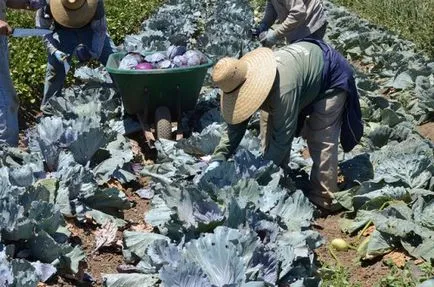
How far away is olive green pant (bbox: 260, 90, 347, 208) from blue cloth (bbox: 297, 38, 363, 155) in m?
0.05

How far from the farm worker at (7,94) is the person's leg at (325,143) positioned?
2248 millimetres

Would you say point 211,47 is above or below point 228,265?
below

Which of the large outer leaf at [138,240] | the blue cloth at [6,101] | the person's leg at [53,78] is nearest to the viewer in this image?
the large outer leaf at [138,240]

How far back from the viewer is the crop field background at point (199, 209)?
150 inches

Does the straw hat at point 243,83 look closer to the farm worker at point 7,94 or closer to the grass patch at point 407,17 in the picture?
the farm worker at point 7,94

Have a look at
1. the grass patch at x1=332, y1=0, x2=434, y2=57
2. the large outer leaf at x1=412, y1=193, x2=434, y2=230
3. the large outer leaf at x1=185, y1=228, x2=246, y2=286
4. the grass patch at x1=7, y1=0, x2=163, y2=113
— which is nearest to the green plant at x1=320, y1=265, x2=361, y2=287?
the large outer leaf at x1=412, y1=193, x2=434, y2=230

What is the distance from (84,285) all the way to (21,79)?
3.80m

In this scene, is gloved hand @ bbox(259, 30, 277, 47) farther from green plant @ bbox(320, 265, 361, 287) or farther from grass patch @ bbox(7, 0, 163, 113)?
green plant @ bbox(320, 265, 361, 287)

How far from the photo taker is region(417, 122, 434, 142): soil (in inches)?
264

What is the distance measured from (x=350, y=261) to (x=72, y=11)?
3.79 m

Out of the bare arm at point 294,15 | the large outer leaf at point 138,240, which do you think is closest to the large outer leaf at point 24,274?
the large outer leaf at point 138,240

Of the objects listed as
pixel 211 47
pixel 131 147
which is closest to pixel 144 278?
pixel 131 147

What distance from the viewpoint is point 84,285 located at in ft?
13.3

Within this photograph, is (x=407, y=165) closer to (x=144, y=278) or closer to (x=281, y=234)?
(x=281, y=234)
